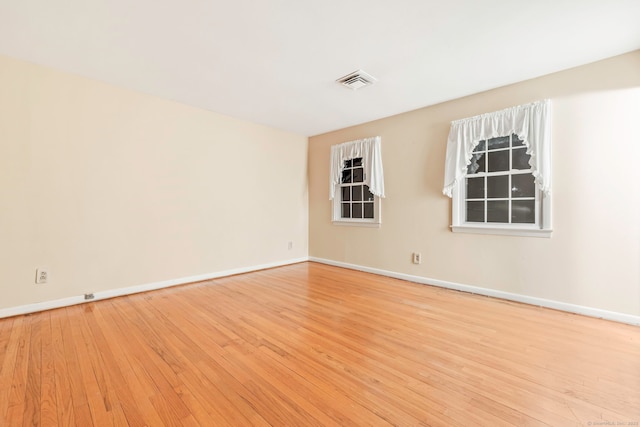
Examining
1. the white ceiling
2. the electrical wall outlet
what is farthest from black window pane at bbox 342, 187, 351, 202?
the electrical wall outlet

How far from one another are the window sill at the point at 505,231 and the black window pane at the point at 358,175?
1.73m

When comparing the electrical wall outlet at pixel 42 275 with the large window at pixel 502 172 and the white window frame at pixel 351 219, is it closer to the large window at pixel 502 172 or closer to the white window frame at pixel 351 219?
the white window frame at pixel 351 219

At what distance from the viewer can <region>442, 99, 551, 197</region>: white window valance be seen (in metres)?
2.79

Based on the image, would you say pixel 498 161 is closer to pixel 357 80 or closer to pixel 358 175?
pixel 357 80

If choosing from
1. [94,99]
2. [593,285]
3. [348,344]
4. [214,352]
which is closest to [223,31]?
[94,99]

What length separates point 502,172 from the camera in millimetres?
3182

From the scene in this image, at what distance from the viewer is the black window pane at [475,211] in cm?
337

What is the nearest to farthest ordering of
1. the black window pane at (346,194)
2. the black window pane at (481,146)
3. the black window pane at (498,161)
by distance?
the black window pane at (498,161) → the black window pane at (481,146) → the black window pane at (346,194)

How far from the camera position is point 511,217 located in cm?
313

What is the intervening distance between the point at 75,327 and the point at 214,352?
1401 mm

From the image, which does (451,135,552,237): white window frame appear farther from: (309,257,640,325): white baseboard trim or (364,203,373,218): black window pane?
(364,203,373,218): black window pane

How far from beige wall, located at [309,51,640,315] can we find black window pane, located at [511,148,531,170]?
26cm

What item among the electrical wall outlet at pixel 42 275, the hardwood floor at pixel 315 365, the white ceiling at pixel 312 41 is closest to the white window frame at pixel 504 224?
the hardwood floor at pixel 315 365

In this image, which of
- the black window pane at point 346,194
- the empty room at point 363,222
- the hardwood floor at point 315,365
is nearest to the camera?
the hardwood floor at point 315,365
